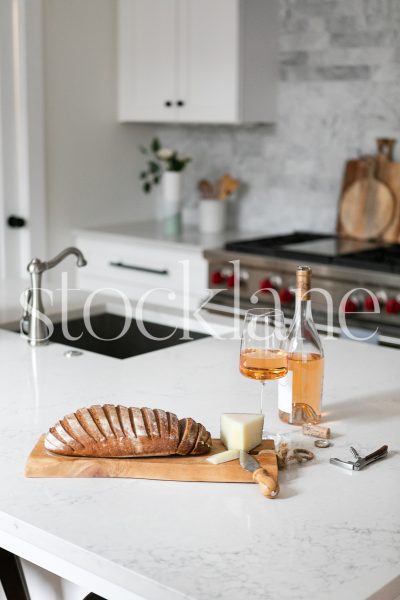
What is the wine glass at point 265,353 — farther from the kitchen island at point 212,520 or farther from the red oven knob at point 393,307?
the red oven knob at point 393,307

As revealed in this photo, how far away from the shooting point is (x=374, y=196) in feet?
13.2

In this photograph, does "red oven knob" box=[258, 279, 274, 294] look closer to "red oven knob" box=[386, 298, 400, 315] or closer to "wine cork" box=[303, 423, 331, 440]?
"red oven knob" box=[386, 298, 400, 315]

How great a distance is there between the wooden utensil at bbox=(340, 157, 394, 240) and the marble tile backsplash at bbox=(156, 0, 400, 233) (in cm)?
13

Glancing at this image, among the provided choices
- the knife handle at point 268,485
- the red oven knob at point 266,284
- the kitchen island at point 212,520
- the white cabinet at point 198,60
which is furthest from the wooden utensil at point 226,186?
the knife handle at point 268,485

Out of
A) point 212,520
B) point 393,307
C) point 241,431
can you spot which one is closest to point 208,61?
point 393,307

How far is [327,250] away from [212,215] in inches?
36.0

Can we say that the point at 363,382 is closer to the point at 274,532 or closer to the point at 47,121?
the point at 274,532

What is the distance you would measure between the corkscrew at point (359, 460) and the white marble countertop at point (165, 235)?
2570 mm

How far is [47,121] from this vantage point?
4367 millimetres

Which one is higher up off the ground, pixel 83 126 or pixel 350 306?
pixel 83 126

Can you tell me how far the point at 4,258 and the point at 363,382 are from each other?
2.71 m

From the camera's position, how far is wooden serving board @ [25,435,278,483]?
1406 millimetres

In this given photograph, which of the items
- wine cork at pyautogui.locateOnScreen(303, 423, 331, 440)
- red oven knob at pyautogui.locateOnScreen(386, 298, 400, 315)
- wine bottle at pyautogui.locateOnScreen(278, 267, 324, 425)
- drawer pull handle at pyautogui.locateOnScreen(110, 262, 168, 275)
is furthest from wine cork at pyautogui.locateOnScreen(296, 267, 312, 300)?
drawer pull handle at pyautogui.locateOnScreen(110, 262, 168, 275)

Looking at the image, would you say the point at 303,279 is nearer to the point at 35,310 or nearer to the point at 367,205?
the point at 35,310
